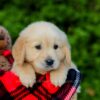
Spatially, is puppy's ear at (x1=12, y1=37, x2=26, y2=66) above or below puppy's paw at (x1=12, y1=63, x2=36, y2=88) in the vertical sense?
above

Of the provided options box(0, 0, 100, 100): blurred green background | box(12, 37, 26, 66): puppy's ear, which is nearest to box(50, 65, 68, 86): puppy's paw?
box(12, 37, 26, 66): puppy's ear

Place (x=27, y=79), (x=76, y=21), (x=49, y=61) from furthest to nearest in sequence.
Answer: (x=76, y=21) < (x=27, y=79) < (x=49, y=61)

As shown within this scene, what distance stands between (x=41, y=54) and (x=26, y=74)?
0.21 metres

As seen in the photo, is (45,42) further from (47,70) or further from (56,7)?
(56,7)

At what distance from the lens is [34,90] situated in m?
4.91

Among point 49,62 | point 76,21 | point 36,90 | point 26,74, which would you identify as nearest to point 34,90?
point 36,90

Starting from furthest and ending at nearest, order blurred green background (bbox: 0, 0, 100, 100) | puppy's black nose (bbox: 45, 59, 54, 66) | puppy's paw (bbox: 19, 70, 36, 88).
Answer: blurred green background (bbox: 0, 0, 100, 100), puppy's paw (bbox: 19, 70, 36, 88), puppy's black nose (bbox: 45, 59, 54, 66)

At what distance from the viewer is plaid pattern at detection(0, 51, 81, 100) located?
16.0 ft

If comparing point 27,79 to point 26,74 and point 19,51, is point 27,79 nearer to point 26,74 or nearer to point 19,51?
point 26,74

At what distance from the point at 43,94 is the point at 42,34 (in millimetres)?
462

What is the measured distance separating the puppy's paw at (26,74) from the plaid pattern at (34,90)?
3 cm

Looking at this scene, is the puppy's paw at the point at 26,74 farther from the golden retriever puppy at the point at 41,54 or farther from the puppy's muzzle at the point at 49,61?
the puppy's muzzle at the point at 49,61

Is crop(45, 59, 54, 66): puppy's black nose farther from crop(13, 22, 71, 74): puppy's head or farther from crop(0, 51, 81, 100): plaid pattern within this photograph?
crop(0, 51, 81, 100): plaid pattern

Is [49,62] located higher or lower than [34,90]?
higher
